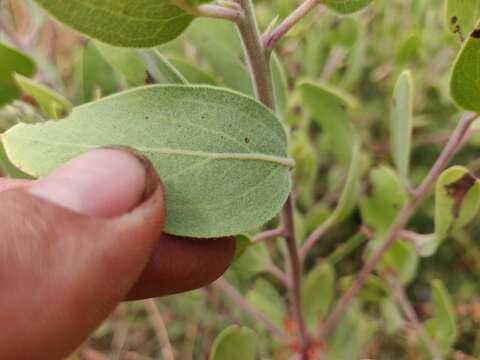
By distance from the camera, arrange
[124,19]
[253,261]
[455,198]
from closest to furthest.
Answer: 1. [124,19]
2. [455,198]
3. [253,261]

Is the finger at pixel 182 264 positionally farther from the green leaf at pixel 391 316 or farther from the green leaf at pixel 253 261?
the green leaf at pixel 391 316

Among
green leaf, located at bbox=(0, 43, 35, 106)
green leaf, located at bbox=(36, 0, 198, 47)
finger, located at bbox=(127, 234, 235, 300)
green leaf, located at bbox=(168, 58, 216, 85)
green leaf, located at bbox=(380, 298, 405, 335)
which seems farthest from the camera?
green leaf, located at bbox=(380, 298, 405, 335)

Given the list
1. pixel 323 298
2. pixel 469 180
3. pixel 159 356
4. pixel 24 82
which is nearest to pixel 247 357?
pixel 323 298

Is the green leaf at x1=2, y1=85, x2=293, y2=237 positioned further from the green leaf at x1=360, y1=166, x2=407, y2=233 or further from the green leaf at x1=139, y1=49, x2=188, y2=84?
A: the green leaf at x1=360, y1=166, x2=407, y2=233

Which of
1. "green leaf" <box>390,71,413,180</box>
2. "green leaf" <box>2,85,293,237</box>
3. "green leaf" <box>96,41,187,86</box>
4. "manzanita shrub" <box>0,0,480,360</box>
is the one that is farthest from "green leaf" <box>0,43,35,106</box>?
"green leaf" <box>390,71,413,180</box>

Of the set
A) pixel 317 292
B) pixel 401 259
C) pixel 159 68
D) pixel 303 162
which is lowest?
pixel 317 292

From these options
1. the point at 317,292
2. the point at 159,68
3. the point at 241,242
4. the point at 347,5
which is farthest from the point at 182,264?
the point at 317,292

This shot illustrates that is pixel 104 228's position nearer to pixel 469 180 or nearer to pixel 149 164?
pixel 149 164

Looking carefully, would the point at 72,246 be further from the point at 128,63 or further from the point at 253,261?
the point at 253,261
